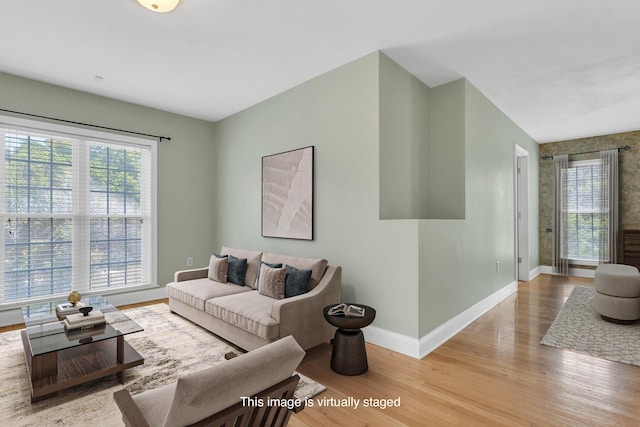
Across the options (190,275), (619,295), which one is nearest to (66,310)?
(190,275)

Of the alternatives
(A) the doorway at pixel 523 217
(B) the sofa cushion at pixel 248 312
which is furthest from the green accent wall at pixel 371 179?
(A) the doorway at pixel 523 217

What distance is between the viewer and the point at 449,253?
10.9 ft

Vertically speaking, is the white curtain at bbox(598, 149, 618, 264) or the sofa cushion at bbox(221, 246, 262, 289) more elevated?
the white curtain at bbox(598, 149, 618, 264)

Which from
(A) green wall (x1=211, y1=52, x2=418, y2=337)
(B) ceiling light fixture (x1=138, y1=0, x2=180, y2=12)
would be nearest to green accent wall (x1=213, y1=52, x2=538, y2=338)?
(A) green wall (x1=211, y1=52, x2=418, y2=337)

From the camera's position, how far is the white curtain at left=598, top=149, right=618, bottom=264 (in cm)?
600

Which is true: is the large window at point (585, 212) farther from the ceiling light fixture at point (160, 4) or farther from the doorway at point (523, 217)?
the ceiling light fixture at point (160, 4)

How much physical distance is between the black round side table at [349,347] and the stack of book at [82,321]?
185 centimetres

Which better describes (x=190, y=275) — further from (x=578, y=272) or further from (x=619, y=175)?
(x=619, y=175)

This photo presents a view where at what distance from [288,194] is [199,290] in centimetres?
151

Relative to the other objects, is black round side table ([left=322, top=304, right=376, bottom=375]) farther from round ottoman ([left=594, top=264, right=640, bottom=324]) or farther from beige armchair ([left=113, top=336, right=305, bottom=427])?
round ottoman ([left=594, top=264, right=640, bottom=324])

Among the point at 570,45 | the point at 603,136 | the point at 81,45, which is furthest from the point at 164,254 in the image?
the point at 603,136

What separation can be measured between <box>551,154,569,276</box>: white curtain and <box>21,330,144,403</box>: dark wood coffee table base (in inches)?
297

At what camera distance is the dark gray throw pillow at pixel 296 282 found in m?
3.12

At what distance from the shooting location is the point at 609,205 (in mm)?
6066
